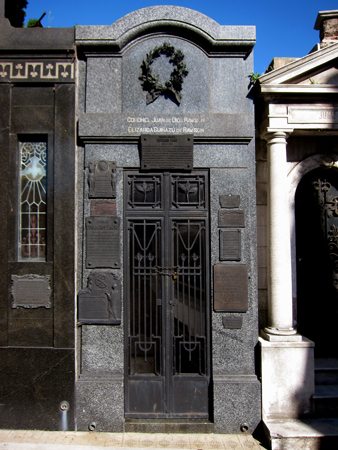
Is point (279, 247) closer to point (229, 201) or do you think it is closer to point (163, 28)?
point (229, 201)

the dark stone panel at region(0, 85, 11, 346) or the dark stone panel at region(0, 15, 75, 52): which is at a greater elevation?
the dark stone panel at region(0, 15, 75, 52)

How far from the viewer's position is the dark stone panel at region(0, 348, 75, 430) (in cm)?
468

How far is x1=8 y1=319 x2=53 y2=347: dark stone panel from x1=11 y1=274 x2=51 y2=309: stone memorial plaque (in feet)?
0.73

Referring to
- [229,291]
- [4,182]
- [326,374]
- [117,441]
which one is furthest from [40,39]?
[326,374]

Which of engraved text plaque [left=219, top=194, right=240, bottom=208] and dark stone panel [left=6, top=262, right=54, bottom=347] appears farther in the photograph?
engraved text plaque [left=219, top=194, right=240, bottom=208]

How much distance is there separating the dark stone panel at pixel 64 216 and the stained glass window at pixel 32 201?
278 mm

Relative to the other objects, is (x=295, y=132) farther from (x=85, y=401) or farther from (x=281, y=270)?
(x=85, y=401)

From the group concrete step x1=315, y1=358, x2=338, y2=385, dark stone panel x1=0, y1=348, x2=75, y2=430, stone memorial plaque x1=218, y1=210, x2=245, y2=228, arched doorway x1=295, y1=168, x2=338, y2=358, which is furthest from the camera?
arched doorway x1=295, y1=168, x2=338, y2=358

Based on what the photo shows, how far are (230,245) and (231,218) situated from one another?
15.0 inches

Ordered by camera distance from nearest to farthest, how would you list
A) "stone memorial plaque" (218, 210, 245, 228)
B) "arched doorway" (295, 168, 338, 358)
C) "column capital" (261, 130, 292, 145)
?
"stone memorial plaque" (218, 210, 245, 228)
"column capital" (261, 130, 292, 145)
"arched doorway" (295, 168, 338, 358)

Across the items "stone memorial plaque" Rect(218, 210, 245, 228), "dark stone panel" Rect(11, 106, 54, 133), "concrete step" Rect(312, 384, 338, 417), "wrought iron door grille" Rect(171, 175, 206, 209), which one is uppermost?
"dark stone panel" Rect(11, 106, 54, 133)

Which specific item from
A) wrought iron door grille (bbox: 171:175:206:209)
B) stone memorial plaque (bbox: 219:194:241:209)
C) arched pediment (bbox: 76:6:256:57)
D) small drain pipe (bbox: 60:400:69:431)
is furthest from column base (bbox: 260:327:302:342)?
arched pediment (bbox: 76:6:256:57)

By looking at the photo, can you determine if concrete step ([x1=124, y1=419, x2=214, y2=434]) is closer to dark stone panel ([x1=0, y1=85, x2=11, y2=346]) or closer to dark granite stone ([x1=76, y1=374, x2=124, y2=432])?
dark granite stone ([x1=76, y1=374, x2=124, y2=432])

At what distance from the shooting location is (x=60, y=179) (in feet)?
16.1
